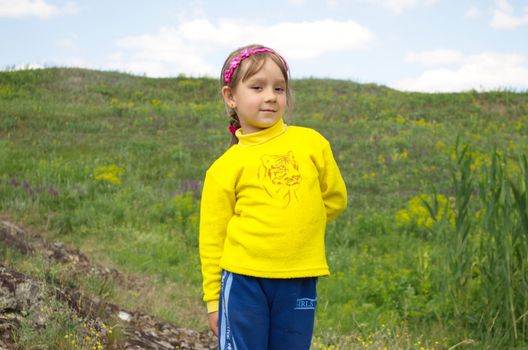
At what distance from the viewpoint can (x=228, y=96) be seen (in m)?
3.04

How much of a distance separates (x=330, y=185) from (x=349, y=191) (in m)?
9.18

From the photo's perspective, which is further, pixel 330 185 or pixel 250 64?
pixel 330 185

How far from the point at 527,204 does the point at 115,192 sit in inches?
289

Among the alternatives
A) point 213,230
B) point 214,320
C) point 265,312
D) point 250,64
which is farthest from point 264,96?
point 214,320

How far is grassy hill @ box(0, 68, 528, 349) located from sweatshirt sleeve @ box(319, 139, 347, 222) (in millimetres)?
365

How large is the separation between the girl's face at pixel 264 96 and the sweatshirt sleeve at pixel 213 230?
1.15ft

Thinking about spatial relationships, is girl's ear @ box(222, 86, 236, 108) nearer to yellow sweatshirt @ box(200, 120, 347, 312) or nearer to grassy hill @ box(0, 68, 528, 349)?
yellow sweatshirt @ box(200, 120, 347, 312)

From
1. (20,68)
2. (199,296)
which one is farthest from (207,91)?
(199,296)

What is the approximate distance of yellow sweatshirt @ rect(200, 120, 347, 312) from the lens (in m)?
2.74

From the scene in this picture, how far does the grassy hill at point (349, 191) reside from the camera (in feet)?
16.6

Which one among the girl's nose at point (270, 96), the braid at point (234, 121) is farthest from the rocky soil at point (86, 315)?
the girl's nose at point (270, 96)

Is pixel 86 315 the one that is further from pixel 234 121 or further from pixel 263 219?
pixel 263 219

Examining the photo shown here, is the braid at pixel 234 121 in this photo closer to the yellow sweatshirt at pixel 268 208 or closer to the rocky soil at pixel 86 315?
the yellow sweatshirt at pixel 268 208

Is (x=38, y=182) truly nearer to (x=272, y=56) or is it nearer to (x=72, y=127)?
(x=72, y=127)
